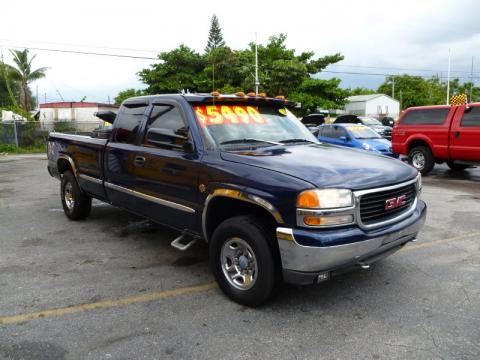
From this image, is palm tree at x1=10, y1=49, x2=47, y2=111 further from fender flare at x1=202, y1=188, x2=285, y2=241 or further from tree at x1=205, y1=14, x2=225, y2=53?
fender flare at x1=202, y1=188, x2=285, y2=241

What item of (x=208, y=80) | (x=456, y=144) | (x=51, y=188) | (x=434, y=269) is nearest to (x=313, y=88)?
(x=208, y=80)

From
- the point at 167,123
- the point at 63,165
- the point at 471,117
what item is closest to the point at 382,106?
the point at 471,117

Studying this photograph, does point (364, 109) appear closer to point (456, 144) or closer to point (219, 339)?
point (456, 144)

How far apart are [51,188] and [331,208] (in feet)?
27.5

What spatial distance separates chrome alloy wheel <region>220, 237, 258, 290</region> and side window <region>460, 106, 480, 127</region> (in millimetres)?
8993

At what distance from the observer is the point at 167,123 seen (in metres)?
4.42

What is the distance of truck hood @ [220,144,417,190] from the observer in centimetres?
317

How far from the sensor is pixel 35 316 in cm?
339

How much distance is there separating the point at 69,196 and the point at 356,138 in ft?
29.5

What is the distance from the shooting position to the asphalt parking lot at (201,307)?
2.92 meters

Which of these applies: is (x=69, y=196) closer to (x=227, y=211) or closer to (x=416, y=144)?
(x=227, y=211)

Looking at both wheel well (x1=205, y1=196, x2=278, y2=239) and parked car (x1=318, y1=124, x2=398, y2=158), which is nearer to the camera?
wheel well (x1=205, y1=196, x2=278, y2=239)

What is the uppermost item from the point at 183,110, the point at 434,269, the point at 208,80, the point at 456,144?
the point at 208,80

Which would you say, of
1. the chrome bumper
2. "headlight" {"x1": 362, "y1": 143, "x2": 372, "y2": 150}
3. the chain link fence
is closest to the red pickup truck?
"headlight" {"x1": 362, "y1": 143, "x2": 372, "y2": 150}
